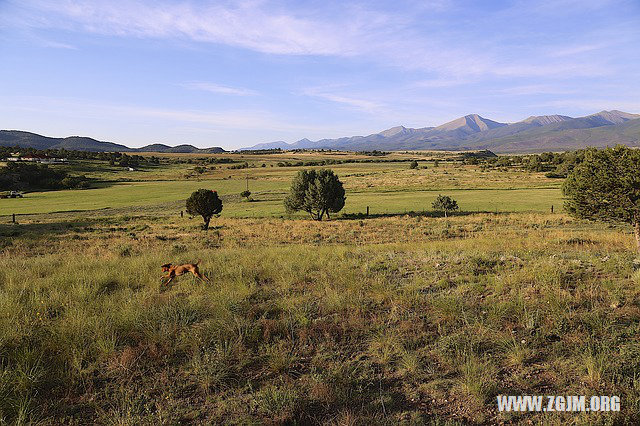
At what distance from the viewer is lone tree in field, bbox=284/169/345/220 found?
40.7m

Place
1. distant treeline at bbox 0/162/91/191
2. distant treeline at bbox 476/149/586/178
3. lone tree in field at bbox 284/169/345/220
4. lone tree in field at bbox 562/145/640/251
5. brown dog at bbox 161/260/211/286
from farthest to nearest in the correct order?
distant treeline at bbox 476/149/586/178 → distant treeline at bbox 0/162/91/191 → lone tree in field at bbox 284/169/345/220 → lone tree in field at bbox 562/145/640/251 → brown dog at bbox 161/260/211/286

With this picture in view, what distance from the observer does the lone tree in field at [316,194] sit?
40.7 metres

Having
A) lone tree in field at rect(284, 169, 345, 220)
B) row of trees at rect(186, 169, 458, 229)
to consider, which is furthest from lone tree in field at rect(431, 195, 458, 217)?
lone tree in field at rect(284, 169, 345, 220)

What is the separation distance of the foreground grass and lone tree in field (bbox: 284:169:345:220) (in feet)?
105

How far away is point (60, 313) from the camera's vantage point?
618cm

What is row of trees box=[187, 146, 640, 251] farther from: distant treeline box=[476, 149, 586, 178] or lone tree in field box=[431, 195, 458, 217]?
distant treeline box=[476, 149, 586, 178]

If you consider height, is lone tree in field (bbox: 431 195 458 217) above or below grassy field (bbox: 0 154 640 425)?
below

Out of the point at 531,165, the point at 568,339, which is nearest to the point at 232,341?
the point at 568,339

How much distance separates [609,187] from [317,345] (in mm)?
16378

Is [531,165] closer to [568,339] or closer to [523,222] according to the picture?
[523,222]

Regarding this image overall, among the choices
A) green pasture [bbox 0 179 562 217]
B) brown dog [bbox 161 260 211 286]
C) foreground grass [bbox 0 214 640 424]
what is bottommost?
green pasture [bbox 0 179 562 217]

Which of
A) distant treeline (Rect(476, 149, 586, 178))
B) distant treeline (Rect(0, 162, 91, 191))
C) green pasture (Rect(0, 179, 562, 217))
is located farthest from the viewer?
distant treeline (Rect(476, 149, 586, 178))

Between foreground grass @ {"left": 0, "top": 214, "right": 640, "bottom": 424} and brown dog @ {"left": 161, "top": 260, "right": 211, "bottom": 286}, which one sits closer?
foreground grass @ {"left": 0, "top": 214, "right": 640, "bottom": 424}

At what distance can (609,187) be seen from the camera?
49.4 feet
